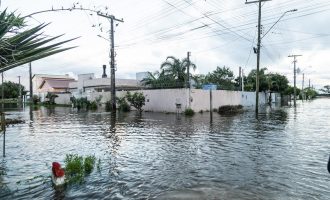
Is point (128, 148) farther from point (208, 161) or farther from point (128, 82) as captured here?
point (128, 82)

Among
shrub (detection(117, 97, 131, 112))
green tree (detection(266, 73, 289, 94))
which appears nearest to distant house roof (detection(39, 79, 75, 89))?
shrub (detection(117, 97, 131, 112))

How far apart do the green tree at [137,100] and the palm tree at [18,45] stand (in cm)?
2778

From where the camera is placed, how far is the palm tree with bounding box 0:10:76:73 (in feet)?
14.1

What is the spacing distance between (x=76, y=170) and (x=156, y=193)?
230cm

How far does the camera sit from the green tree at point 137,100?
3244cm

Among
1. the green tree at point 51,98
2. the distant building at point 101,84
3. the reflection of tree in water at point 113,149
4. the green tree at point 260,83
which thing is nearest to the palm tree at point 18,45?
the reflection of tree in water at point 113,149

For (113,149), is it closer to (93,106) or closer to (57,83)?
(93,106)

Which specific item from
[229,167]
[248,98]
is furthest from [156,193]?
[248,98]

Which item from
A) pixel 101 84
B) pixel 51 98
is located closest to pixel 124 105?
pixel 101 84

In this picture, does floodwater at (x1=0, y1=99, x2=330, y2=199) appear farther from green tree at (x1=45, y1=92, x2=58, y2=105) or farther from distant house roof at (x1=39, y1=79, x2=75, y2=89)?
distant house roof at (x1=39, y1=79, x2=75, y2=89)

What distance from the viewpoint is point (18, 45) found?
4504 millimetres

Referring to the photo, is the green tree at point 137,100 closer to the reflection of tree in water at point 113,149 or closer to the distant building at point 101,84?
the distant building at point 101,84

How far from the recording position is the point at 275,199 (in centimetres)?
637

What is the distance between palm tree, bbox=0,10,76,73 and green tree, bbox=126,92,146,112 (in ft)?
91.1
